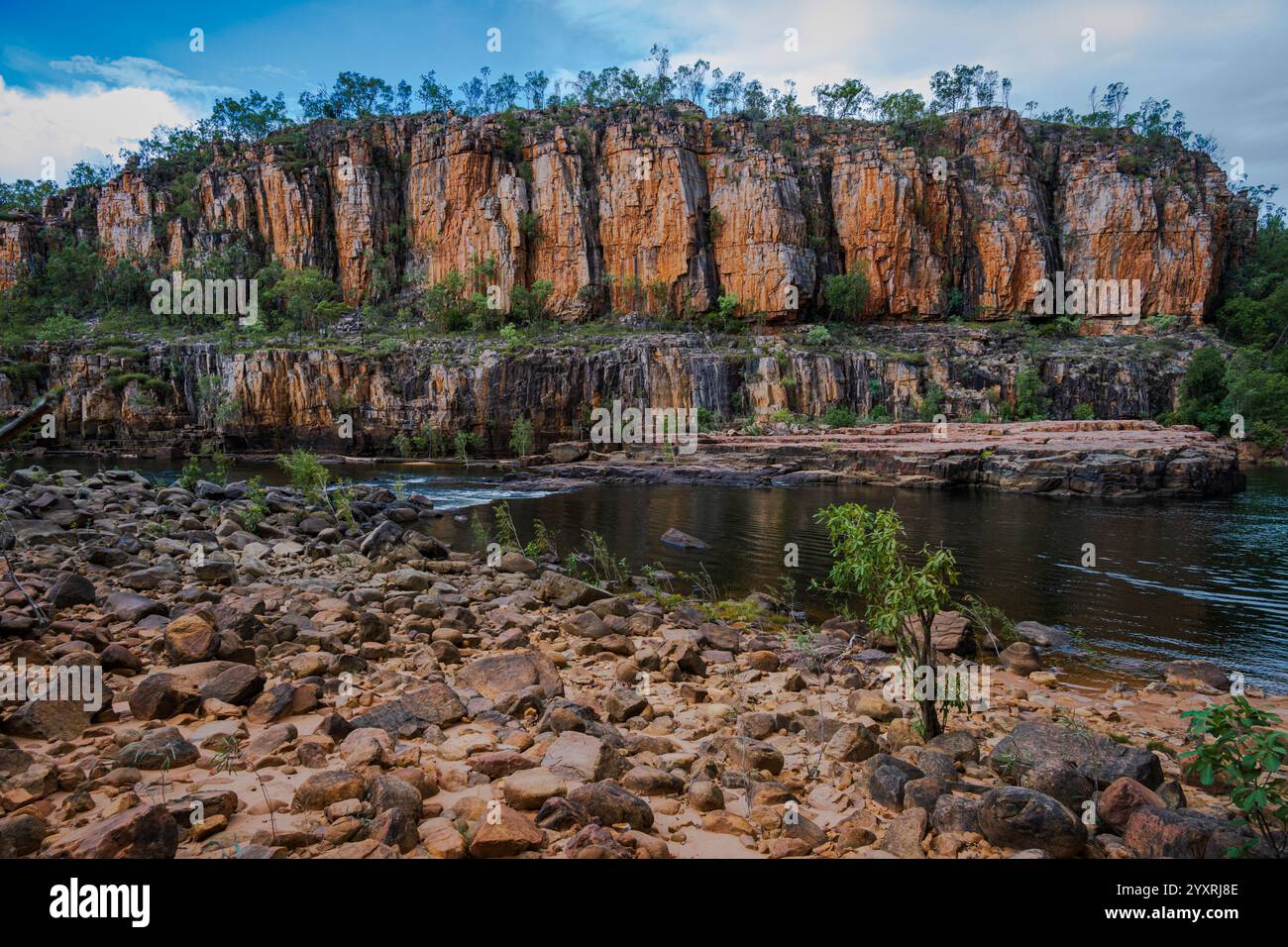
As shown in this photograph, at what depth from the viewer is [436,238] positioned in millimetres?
73812

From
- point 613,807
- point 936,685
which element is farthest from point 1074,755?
point 613,807

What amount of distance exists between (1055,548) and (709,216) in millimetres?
61214

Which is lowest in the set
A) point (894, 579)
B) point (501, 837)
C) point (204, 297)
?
point (501, 837)

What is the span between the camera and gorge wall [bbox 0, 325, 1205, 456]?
54.4 metres

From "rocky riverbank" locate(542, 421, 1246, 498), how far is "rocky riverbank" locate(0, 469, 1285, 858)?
2671cm

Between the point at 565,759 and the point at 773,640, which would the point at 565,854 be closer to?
the point at 565,759

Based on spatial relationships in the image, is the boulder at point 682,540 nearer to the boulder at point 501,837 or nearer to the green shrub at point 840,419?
the boulder at point 501,837

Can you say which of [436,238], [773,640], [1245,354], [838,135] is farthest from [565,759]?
[838,135]

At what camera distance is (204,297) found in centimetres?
7106

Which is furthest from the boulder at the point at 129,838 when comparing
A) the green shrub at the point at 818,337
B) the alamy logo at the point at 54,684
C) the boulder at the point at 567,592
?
the green shrub at the point at 818,337

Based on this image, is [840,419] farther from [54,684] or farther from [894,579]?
[54,684]

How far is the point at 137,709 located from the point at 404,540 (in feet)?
29.5

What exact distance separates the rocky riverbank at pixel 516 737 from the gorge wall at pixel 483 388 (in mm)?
45600
